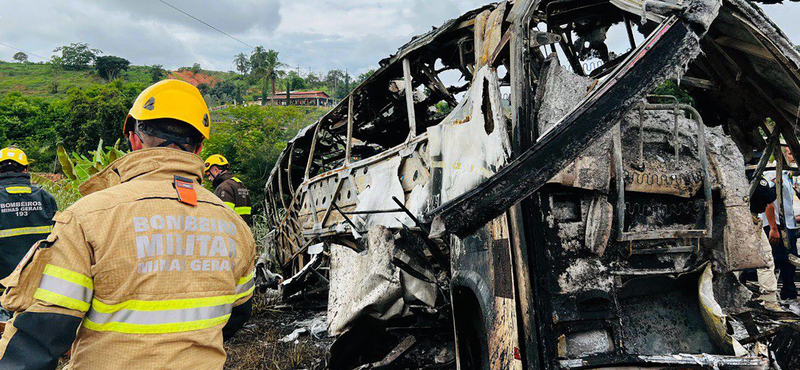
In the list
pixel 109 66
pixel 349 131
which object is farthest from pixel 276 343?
pixel 109 66

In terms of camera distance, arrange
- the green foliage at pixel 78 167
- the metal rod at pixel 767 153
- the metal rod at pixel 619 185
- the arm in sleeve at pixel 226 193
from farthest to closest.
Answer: the green foliage at pixel 78 167
the arm in sleeve at pixel 226 193
the metal rod at pixel 767 153
the metal rod at pixel 619 185

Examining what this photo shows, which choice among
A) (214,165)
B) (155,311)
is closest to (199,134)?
(155,311)

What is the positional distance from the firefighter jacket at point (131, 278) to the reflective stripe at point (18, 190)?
403cm

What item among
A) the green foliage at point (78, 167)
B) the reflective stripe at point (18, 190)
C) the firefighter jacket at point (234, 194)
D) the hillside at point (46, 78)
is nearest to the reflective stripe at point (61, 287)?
the reflective stripe at point (18, 190)

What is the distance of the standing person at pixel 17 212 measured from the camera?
4.46m

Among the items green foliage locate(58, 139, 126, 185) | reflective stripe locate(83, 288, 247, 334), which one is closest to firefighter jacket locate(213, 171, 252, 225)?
green foliage locate(58, 139, 126, 185)

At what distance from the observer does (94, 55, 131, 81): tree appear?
79.1 metres

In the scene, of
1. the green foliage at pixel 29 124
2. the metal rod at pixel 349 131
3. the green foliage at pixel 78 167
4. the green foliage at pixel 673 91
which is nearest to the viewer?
the green foliage at pixel 673 91

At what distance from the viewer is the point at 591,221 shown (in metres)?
2.35

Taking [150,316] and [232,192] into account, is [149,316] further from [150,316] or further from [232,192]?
[232,192]

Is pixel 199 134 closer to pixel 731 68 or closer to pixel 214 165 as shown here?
pixel 731 68

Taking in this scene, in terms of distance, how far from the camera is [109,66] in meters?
79.4

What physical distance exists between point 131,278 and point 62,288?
170 millimetres

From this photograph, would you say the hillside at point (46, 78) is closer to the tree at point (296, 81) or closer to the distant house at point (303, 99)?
the distant house at point (303, 99)
